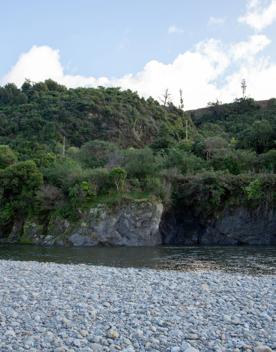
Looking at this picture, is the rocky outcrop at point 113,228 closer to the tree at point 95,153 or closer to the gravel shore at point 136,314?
the tree at point 95,153

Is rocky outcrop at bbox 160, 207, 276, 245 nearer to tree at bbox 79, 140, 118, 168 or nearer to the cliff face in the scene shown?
the cliff face

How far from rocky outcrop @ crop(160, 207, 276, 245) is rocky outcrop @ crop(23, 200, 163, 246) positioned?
15.3 ft

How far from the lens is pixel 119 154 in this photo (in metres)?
62.3

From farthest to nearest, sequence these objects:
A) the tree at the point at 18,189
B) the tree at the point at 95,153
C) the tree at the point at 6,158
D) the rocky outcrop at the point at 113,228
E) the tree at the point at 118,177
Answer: the tree at the point at 95,153
the tree at the point at 6,158
the tree at the point at 18,189
the tree at the point at 118,177
the rocky outcrop at the point at 113,228

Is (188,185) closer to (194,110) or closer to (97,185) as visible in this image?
(97,185)

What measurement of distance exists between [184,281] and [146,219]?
3340 cm

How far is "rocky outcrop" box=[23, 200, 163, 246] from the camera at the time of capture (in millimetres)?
49969

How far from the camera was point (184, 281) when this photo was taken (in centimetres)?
1750

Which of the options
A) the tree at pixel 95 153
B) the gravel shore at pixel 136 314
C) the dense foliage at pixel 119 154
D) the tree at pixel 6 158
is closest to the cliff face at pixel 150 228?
the dense foliage at pixel 119 154

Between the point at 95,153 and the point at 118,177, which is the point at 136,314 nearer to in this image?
the point at 118,177

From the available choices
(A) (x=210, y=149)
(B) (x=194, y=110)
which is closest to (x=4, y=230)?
(A) (x=210, y=149)

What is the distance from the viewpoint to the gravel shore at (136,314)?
30.2 ft

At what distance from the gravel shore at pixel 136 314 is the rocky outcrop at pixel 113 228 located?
3226 cm

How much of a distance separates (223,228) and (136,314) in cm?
4382
